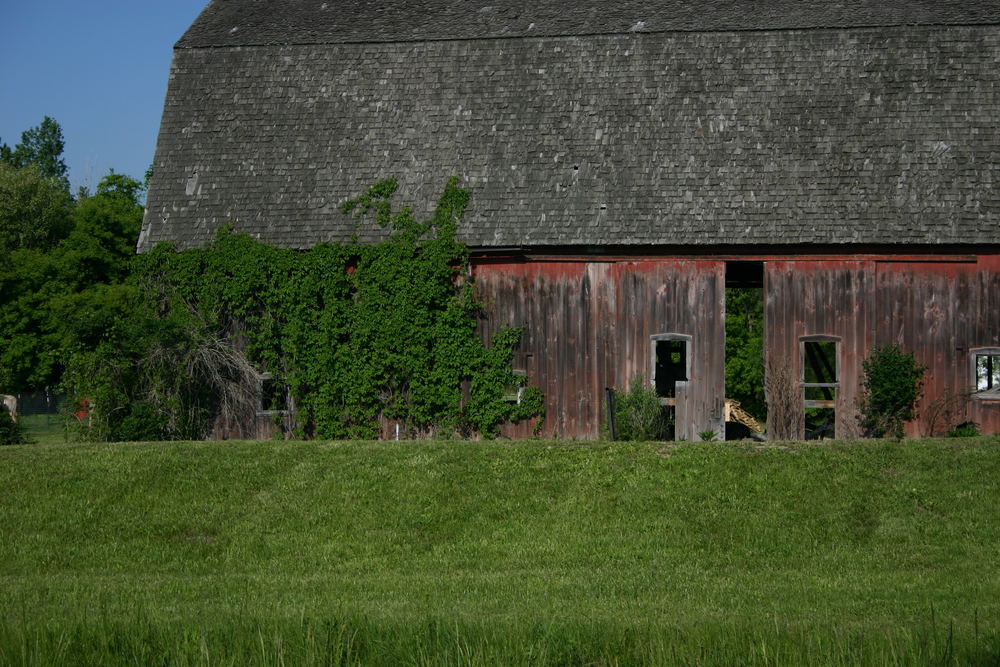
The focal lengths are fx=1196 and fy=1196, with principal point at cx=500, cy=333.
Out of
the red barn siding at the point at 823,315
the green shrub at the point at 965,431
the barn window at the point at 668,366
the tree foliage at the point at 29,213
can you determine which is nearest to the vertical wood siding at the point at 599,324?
the barn window at the point at 668,366

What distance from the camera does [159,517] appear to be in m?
16.2

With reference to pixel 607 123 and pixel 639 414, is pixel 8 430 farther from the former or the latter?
pixel 607 123

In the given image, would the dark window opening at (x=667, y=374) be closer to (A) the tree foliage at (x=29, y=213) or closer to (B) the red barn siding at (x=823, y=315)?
(B) the red barn siding at (x=823, y=315)

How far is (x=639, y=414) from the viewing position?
2192 centimetres

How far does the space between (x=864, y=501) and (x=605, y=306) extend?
7988mm

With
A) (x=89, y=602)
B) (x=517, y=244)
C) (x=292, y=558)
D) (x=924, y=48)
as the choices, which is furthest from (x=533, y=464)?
(x=924, y=48)

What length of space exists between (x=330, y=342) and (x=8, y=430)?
6198 millimetres

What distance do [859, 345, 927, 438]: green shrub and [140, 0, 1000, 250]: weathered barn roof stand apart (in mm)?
2158

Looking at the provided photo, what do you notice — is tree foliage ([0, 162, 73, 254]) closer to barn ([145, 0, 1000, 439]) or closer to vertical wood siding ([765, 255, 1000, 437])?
barn ([145, 0, 1000, 439])

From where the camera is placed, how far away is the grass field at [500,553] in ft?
31.7

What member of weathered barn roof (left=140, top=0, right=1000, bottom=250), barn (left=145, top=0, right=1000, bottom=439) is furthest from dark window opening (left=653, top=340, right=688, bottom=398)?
weathered barn roof (left=140, top=0, right=1000, bottom=250)

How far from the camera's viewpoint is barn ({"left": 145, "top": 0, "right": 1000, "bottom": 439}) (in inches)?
875

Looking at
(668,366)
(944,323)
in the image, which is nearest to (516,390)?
(668,366)

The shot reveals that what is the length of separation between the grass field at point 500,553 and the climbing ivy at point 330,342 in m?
3.09
